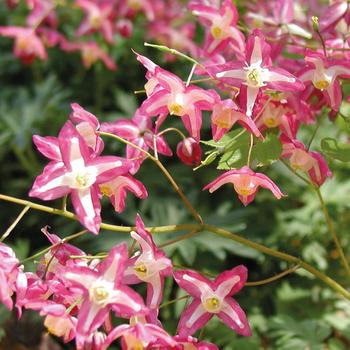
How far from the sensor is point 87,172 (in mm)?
1069

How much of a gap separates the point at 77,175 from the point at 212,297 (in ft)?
0.89

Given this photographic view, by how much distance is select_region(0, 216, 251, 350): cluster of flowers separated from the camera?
39.5 inches

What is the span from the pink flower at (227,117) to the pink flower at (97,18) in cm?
143

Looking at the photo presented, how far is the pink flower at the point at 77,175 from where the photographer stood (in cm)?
104

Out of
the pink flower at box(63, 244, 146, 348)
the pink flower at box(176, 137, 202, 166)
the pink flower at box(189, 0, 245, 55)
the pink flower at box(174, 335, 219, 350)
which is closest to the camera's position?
the pink flower at box(63, 244, 146, 348)

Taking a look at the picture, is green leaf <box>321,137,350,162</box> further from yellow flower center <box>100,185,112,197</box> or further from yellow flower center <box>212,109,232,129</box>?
yellow flower center <box>100,185,112,197</box>

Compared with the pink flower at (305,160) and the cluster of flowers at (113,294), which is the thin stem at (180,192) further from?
the pink flower at (305,160)

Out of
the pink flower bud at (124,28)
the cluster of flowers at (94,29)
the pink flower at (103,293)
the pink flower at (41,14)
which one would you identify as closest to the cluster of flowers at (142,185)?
the pink flower at (103,293)

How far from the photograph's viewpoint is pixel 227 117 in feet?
3.76

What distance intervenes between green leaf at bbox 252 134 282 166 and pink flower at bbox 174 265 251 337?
0.58 ft

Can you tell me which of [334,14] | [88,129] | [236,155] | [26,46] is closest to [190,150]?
[236,155]


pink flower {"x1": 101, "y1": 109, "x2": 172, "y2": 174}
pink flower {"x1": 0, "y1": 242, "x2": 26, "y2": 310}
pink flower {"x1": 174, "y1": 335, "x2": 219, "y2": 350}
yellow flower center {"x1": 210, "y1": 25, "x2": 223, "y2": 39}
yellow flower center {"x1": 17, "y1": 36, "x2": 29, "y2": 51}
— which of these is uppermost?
yellow flower center {"x1": 210, "y1": 25, "x2": 223, "y2": 39}

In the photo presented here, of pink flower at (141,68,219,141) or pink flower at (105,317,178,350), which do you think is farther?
pink flower at (141,68,219,141)

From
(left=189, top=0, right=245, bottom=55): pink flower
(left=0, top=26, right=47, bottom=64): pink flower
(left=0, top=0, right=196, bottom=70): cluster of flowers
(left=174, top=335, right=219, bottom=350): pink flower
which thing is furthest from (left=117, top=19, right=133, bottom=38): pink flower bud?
(left=174, top=335, right=219, bottom=350): pink flower
